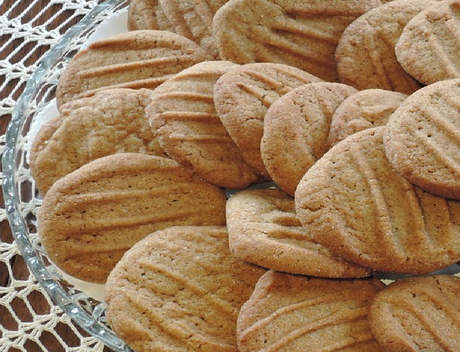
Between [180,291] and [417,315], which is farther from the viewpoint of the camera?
[180,291]

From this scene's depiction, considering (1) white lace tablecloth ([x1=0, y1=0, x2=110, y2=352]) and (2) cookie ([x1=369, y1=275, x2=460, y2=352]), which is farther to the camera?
(1) white lace tablecloth ([x1=0, y1=0, x2=110, y2=352])

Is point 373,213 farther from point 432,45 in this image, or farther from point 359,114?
point 432,45

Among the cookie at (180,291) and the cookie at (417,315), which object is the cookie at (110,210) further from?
the cookie at (417,315)

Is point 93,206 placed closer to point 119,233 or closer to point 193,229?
point 119,233

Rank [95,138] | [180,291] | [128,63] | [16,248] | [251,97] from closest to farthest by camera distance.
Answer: [180,291] → [251,97] → [95,138] → [128,63] → [16,248]

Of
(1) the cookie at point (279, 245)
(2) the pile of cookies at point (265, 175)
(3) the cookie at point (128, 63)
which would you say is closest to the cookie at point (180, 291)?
(2) the pile of cookies at point (265, 175)

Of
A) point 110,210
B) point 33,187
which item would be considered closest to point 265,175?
point 110,210

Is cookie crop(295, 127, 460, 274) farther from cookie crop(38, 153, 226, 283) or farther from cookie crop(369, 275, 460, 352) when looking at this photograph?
cookie crop(38, 153, 226, 283)

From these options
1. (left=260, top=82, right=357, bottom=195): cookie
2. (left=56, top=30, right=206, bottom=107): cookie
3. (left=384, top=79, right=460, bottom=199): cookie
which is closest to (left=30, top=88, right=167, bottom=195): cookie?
(left=56, top=30, right=206, bottom=107): cookie
